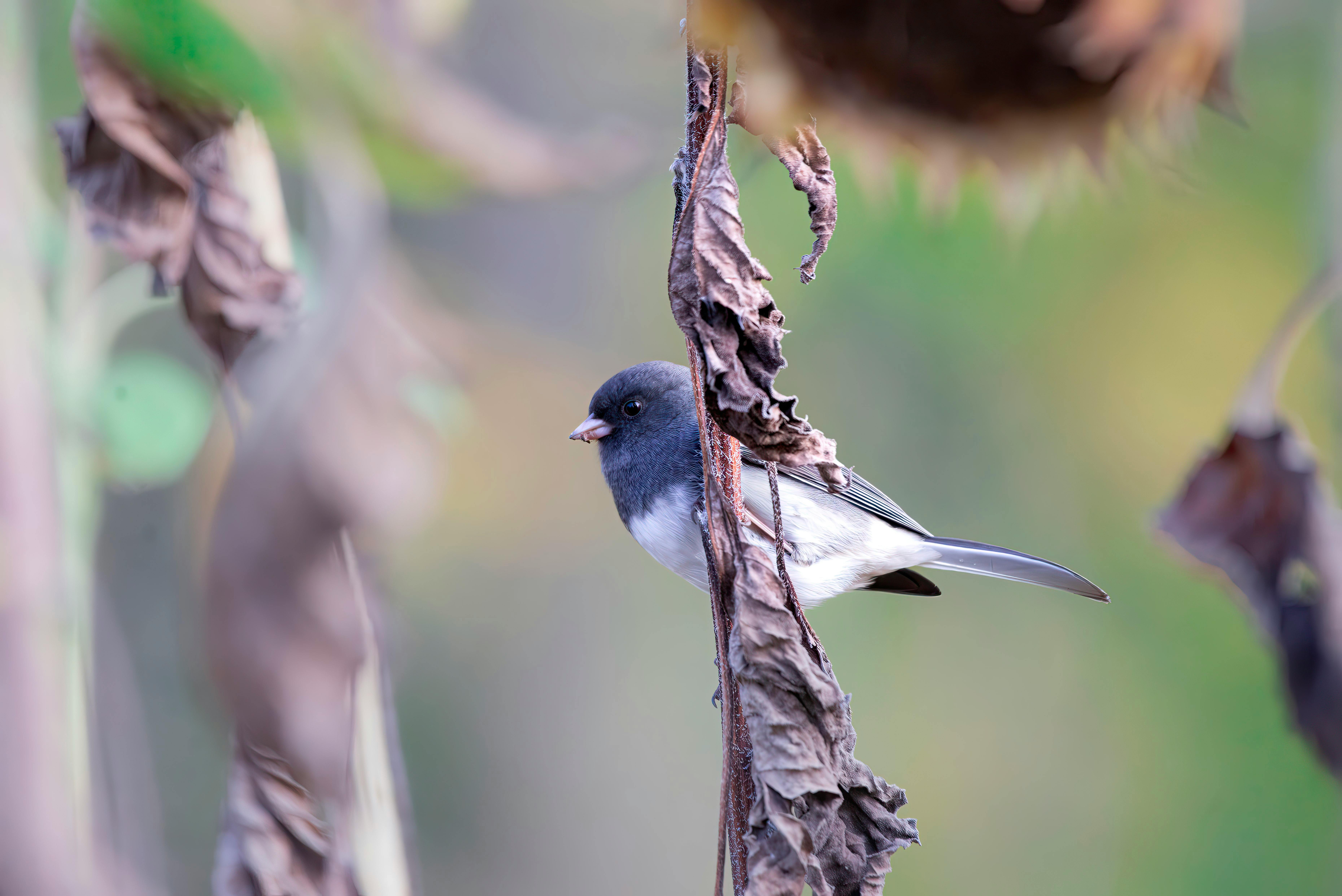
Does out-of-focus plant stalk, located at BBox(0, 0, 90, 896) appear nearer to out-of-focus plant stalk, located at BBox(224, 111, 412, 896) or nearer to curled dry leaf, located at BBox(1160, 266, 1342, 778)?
out-of-focus plant stalk, located at BBox(224, 111, 412, 896)

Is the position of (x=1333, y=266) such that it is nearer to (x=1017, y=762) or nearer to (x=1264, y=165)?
(x=1264, y=165)

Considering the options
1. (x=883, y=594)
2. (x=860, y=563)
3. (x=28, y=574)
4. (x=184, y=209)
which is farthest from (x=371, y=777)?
(x=883, y=594)

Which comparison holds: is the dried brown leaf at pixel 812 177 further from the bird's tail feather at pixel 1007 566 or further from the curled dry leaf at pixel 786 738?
the bird's tail feather at pixel 1007 566

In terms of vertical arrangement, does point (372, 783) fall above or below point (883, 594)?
below

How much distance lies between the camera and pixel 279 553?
0.58 metres

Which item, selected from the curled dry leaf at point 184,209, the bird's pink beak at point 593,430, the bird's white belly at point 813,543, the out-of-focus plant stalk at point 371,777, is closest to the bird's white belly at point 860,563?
the bird's white belly at point 813,543

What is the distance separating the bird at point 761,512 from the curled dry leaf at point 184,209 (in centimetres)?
45

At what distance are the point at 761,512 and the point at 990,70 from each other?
0.84 m

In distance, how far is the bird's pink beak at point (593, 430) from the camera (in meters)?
1.16

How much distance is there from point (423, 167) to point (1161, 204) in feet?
3.34

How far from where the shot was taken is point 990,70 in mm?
353

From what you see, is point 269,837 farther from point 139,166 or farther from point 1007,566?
point 1007,566

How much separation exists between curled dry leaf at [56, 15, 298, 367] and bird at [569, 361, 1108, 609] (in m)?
0.45

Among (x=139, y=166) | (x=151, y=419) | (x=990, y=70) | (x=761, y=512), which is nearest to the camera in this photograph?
(x=990, y=70)
